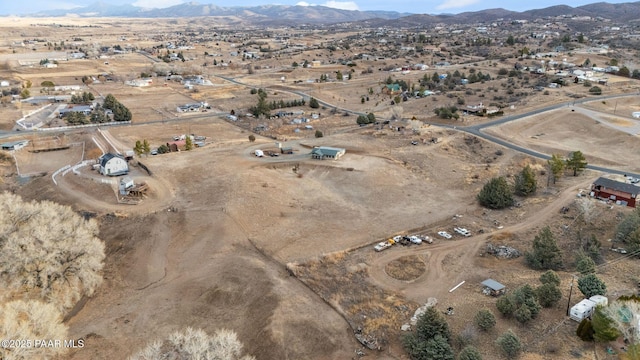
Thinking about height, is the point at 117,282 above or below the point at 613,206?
below

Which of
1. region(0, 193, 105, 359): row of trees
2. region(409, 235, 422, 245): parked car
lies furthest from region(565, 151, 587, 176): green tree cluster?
region(0, 193, 105, 359): row of trees

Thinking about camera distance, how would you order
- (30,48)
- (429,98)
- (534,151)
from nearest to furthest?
1. (534,151)
2. (429,98)
3. (30,48)

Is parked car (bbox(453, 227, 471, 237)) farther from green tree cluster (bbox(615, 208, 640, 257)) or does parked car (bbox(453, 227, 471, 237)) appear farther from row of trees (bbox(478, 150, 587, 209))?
green tree cluster (bbox(615, 208, 640, 257))

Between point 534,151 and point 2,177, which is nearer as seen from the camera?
point 2,177

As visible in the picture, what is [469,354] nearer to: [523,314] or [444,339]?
[444,339]

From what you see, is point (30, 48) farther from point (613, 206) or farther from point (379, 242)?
point (613, 206)

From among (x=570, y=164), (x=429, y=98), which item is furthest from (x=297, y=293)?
(x=429, y=98)
